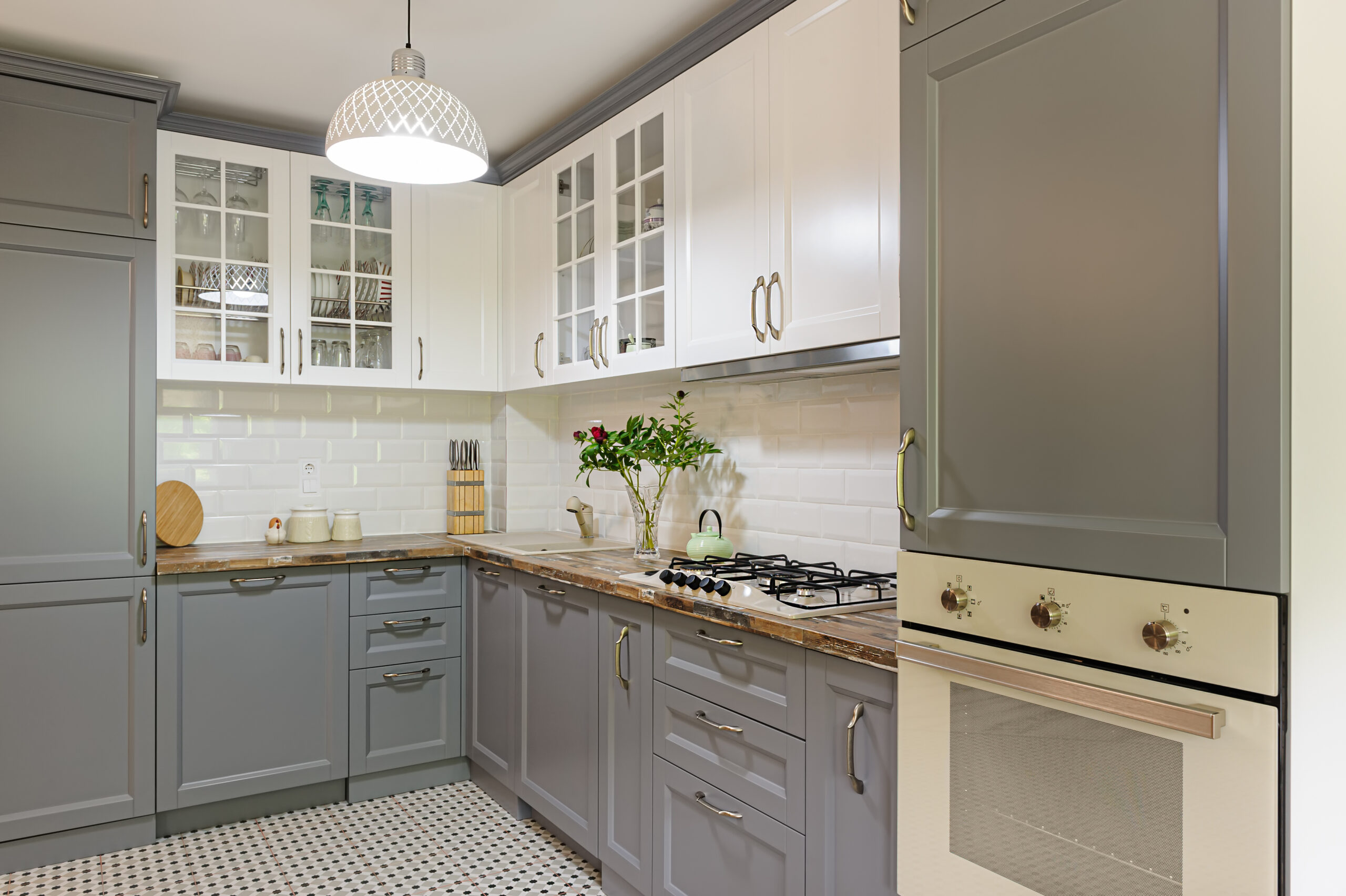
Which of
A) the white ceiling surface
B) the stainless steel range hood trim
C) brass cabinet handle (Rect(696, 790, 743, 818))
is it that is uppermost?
the white ceiling surface

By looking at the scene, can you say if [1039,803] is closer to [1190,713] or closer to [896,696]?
[1190,713]

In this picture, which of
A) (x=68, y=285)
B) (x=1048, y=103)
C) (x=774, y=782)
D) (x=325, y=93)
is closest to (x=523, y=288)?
(x=325, y=93)

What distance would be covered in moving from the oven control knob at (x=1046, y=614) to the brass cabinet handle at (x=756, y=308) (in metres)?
1.21

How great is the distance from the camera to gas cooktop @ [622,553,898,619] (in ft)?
6.26

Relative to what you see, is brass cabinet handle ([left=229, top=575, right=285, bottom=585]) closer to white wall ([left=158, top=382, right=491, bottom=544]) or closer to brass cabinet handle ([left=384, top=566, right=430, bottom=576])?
brass cabinet handle ([left=384, top=566, right=430, bottom=576])

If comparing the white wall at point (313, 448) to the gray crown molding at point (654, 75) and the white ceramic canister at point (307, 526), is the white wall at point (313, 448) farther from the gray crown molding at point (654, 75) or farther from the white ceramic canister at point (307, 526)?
the gray crown molding at point (654, 75)

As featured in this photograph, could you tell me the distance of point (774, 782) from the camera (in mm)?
1830

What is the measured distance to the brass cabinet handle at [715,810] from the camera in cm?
193

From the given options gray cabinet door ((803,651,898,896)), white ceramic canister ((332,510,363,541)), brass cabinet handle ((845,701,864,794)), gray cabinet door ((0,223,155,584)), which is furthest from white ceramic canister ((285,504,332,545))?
brass cabinet handle ((845,701,864,794))

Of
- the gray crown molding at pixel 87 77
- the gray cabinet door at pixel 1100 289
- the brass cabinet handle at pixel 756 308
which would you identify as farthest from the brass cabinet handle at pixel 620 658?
the gray crown molding at pixel 87 77

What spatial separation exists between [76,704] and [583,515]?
1.79 m

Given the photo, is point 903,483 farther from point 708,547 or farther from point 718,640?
point 708,547

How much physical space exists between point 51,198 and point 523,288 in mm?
1600

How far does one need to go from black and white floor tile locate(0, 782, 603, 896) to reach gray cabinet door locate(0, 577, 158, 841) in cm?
18
